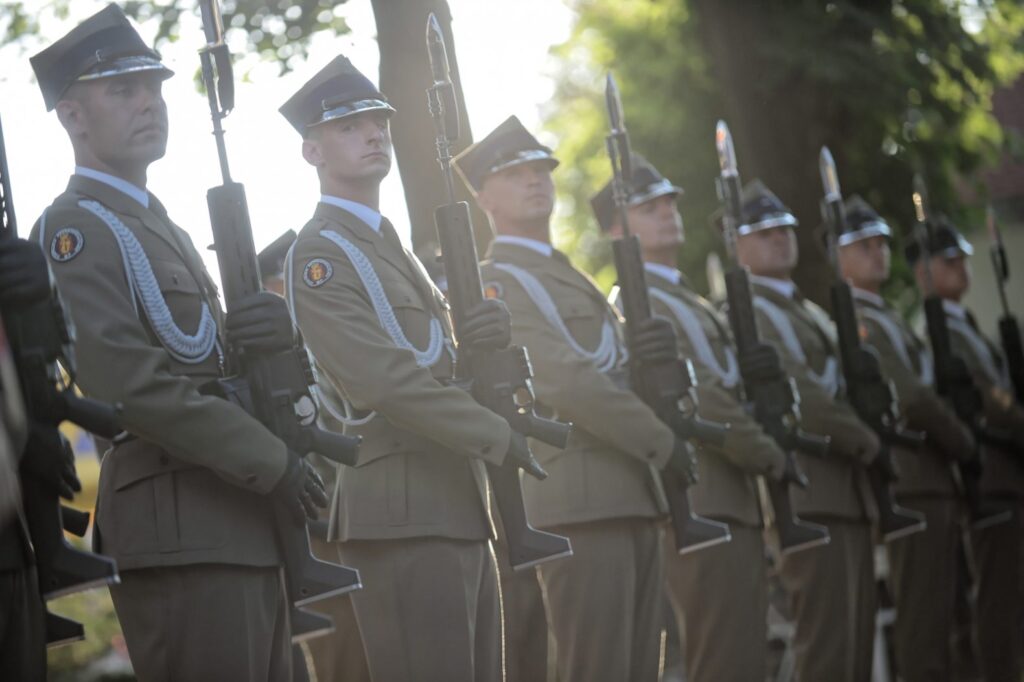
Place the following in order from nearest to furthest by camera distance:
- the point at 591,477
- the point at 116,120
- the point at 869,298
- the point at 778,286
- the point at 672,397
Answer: the point at 116,120 → the point at 591,477 → the point at 672,397 → the point at 778,286 → the point at 869,298

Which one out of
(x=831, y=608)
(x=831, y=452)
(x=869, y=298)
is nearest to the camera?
(x=831, y=608)

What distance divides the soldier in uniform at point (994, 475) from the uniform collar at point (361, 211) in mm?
5598

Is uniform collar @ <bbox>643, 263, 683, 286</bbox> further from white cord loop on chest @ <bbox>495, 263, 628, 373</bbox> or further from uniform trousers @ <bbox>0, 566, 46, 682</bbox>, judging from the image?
uniform trousers @ <bbox>0, 566, 46, 682</bbox>

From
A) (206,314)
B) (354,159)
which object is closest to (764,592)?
(354,159)

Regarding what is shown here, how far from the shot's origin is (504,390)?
561 centimetres

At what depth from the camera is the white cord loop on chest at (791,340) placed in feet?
28.5

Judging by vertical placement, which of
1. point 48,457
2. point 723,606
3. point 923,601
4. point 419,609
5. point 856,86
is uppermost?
point 856,86

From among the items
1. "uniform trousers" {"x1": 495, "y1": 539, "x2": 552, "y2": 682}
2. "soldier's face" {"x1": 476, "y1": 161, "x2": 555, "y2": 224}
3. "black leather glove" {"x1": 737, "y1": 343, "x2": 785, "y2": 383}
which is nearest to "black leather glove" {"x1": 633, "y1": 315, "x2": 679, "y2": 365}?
"soldier's face" {"x1": 476, "y1": 161, "x2": 555, "y2": 224}

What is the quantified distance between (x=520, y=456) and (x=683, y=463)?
136 centimetres

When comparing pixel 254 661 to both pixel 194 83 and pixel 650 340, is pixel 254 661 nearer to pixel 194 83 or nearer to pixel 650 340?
pixel 650 340

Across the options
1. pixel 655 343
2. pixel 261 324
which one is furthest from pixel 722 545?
pixel 261 324

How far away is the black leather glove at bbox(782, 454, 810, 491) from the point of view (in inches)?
307

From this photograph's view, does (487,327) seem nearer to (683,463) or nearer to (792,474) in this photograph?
(683,463)

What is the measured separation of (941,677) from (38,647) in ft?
20.1
